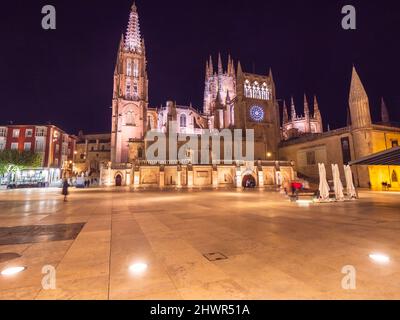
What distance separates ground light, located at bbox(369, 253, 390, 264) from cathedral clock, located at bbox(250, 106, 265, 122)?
172 ft

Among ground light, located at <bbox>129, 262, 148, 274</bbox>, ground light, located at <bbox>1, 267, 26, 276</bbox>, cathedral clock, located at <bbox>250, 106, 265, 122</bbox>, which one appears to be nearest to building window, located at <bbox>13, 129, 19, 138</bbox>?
cathedral clock, located at <bbox>250, 106, 265, 122</bbox>

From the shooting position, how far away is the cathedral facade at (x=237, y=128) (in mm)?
31562

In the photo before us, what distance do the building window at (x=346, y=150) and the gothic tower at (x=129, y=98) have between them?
3894 centimetres

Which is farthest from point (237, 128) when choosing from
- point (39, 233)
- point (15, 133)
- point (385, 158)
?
point (39, 233)

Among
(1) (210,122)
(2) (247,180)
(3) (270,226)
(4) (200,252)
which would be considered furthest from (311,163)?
(4) (200,252)

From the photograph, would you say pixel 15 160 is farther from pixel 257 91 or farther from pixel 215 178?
pixel 257 91

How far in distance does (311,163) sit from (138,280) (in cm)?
4562

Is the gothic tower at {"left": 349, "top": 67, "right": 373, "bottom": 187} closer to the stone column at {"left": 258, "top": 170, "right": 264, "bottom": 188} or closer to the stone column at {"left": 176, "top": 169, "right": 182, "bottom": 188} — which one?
the stone column at {"left": 258, "top": 170, "right": 264, "bottom": 188}

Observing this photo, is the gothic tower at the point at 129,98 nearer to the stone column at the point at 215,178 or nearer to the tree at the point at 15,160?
the tree at the point at 15,160

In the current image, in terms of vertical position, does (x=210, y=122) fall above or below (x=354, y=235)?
above

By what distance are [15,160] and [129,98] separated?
2709cm

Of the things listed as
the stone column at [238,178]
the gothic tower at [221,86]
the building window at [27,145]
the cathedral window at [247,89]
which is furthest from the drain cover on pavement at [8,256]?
the gothic tower at [221,86]

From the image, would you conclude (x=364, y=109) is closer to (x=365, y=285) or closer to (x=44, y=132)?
(x=365, y=285)

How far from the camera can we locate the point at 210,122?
6650 centimetres
